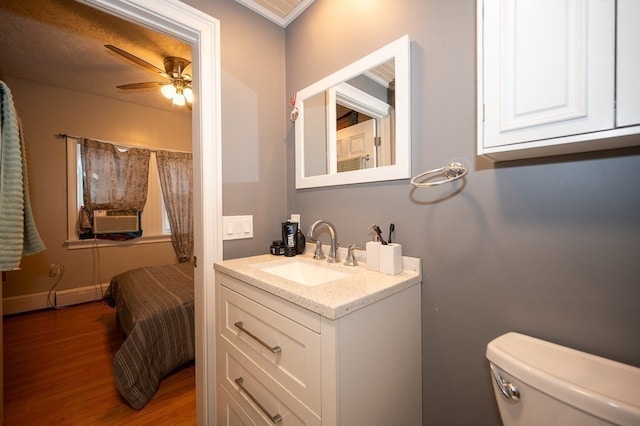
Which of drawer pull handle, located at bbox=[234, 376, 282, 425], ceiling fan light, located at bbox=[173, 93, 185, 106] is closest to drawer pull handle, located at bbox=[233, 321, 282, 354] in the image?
drawer pull handle, located at bbox=[234, 376, 282, 425]

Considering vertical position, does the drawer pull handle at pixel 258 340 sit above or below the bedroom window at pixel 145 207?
below

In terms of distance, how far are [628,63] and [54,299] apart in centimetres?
469

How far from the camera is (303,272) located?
1299 millimetres

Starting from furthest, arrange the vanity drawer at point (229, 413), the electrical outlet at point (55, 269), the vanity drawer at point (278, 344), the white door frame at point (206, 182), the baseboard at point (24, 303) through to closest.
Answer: the electrical outlet at point (55, 269), the baseboard at point (24, 303), the white door frame at point (206, 182), the vanity drawer at point (229, 413), the vanity drawer at point (278, 344)

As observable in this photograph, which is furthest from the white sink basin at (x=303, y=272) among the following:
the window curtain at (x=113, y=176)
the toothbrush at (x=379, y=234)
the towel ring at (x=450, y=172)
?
the window curtain at (x=113, y=176)

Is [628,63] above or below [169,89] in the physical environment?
below

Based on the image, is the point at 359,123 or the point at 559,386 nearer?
the point at 559,386

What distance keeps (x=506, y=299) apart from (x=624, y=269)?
0.28 metres

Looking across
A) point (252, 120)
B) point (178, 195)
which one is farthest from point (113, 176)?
point (252, 120)

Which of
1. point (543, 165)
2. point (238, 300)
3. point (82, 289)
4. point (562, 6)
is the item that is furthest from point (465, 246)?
point (82, 289)

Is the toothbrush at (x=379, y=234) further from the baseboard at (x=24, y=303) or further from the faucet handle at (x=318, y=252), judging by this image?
the baseboard at (x=24, y=303)

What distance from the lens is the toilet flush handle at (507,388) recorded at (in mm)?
630

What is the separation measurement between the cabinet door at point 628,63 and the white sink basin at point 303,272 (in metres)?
0.94

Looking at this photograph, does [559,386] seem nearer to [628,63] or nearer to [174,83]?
[628,63]
